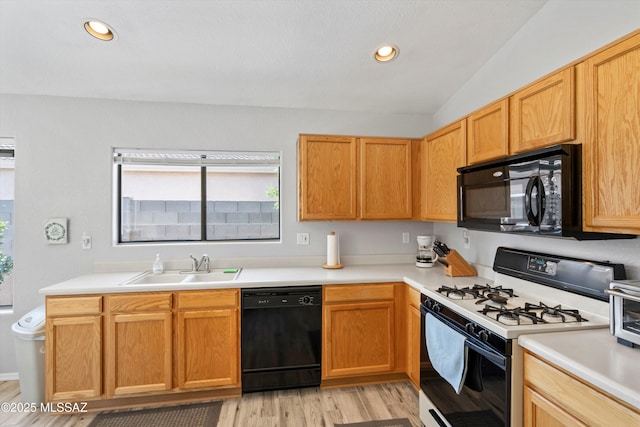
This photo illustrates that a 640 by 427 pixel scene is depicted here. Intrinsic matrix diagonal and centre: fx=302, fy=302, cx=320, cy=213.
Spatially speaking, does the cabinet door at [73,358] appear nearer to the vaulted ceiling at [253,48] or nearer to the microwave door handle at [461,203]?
the vaulted ceiling at [253,48]

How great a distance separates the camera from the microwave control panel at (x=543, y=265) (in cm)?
180

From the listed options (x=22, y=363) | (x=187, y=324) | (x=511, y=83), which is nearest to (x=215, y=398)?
(x=187, y=324)

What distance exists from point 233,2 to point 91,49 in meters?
1.16

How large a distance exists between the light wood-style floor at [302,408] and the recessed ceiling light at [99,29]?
103 inches

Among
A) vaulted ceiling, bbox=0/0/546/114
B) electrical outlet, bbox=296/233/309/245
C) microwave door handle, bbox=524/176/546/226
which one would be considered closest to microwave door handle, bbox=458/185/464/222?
microwave door handle, bbox=524/176/546/226

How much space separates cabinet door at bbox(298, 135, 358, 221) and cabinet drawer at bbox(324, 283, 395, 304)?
64 centimetres

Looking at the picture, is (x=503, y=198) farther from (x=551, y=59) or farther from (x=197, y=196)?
(x=197, y=196)

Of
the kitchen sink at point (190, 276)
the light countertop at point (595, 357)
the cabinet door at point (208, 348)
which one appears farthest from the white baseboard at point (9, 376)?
the light countertop at point (595, 357)

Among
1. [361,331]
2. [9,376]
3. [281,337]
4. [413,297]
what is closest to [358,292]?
[361,331]

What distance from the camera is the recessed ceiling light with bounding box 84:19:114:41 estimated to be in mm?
1942

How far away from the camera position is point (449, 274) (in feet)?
8.16

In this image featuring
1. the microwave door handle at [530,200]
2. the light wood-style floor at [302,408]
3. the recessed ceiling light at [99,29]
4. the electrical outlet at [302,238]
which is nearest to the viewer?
the microwave door handle at [530,200]

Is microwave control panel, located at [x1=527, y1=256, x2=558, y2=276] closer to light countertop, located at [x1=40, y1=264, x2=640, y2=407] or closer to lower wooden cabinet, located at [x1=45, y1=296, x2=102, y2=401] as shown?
light countertop, located at [x1=40, y1=264, x2=640, y2=407]

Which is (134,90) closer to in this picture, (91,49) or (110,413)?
(91,49)
